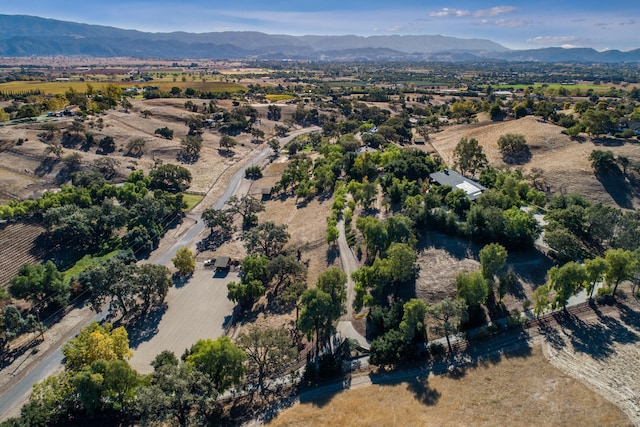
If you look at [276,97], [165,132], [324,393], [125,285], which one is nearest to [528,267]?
[324,393]

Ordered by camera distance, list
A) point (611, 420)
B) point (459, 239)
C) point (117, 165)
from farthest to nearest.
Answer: point (117, 165), point (459, 239), point (611, 420)

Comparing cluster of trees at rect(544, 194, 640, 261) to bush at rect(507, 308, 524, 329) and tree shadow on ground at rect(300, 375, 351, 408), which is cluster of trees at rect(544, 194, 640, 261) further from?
tree shadow on ground at rect(300, 375, 351, 408)

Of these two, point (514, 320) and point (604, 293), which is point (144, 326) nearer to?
point (514, 320)

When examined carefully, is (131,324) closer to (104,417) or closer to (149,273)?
(149,273)

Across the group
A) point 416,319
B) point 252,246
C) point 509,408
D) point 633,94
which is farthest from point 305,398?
point 633,94

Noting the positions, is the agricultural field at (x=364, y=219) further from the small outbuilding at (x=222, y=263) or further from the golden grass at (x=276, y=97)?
the golden grass at (x=276, y=97)

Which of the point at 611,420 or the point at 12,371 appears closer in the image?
the point at 611,420
